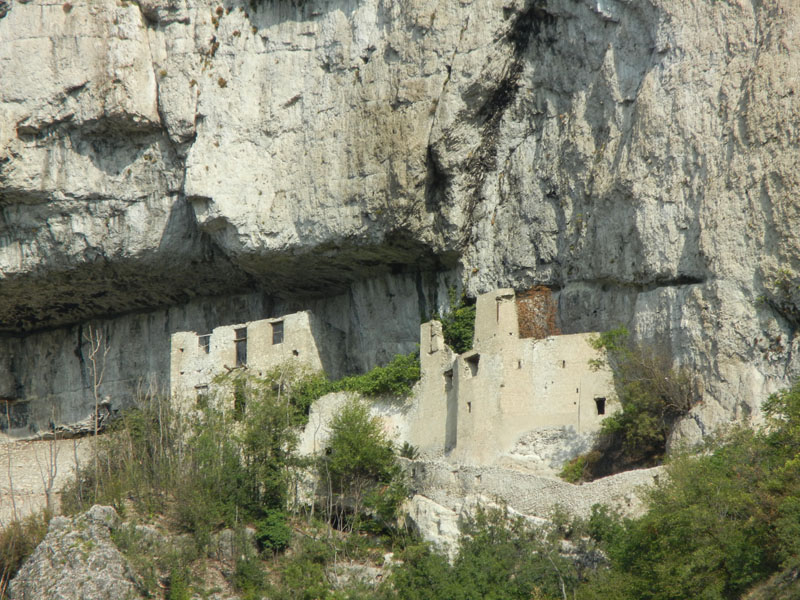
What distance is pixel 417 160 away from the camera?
35562 millimetres

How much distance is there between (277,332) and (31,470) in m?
8.47

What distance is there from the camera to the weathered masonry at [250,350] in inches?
1469

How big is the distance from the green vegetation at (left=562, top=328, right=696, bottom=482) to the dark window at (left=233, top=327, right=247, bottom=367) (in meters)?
11.4

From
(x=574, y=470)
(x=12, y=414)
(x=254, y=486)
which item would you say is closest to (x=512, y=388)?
(x=574, y=470)

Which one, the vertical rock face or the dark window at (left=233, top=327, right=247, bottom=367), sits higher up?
the vertical rock face

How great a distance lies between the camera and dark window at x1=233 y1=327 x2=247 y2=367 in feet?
124

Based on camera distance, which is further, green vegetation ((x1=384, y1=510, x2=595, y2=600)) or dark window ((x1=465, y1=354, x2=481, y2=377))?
dark window ((x1=465, y1=354, x2=481, y2=377))

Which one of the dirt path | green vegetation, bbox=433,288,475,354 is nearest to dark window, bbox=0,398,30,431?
the dirt path

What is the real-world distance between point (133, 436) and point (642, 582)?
1645cm

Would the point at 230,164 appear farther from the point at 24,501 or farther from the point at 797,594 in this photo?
the point at 797,594

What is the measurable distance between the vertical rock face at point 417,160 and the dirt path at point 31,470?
5.80m

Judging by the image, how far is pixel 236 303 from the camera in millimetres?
43344

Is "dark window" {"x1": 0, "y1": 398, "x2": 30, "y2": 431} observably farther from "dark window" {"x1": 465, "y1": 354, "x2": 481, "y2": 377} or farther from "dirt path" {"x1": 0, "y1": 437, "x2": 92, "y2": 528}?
"dark window" {"x1": 465, "y1": 354, "x2": 481, "y2": 377}

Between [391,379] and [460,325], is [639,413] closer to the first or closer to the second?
[460,325]
